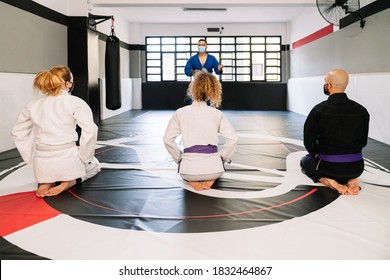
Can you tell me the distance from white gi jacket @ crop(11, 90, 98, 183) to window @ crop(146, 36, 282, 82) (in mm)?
10648

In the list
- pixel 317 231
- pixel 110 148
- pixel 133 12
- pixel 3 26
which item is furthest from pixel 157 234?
pixel 133 12

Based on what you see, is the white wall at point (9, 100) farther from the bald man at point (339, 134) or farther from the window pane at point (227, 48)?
the window pane at point (227, 48)

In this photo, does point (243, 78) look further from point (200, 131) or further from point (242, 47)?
point (200, 131)

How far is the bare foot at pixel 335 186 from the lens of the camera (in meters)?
3.19

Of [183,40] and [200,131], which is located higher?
[183,40]

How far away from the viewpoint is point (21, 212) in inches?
109

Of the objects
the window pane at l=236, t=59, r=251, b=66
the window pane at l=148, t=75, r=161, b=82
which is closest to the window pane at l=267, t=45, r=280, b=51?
the window pane at l=236, t=59, r=251, b=66

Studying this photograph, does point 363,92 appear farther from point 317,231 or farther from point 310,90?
point 317,231

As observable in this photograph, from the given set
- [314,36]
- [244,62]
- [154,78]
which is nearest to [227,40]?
[244,62]

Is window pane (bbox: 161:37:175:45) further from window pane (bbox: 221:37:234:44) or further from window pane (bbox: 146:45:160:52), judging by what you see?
window pane (bbox: 221:37:234:44)

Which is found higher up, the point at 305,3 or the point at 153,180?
the point at 305,3

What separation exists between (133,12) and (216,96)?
872cm

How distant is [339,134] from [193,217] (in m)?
1.36

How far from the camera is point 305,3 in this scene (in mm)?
7445
